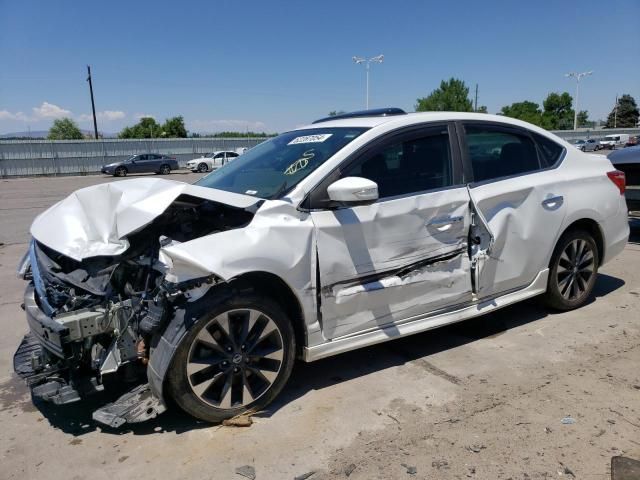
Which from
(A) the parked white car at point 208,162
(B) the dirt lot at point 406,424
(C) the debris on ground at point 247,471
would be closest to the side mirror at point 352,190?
(B) the dirt lot at point 406,424

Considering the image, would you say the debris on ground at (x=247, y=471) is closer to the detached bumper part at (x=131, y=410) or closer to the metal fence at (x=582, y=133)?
the detached bumper part at (x=131, y=410)

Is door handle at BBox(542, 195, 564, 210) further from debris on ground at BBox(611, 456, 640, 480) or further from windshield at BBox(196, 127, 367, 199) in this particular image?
debris on ground at BBox(611, 456, 640, 480)

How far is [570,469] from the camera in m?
2.57

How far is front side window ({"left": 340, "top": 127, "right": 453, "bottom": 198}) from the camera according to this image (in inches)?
138

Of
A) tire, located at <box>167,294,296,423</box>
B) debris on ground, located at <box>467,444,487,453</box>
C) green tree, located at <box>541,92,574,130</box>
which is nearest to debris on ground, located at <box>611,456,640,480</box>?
debris on ground, located at <box>467,444,487,453</box>

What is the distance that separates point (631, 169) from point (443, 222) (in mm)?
5544

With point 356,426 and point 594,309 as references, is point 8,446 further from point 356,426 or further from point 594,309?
point 594,309

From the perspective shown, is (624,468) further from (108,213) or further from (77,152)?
(77,152)

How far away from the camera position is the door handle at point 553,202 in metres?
4.27

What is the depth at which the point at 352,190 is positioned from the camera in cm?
308

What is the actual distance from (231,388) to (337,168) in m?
1.54

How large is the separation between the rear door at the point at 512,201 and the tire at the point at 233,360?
1.68m

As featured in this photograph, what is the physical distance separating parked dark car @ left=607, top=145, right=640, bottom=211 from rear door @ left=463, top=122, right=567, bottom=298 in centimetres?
380

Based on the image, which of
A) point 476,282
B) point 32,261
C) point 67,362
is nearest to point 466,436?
point 476,282
